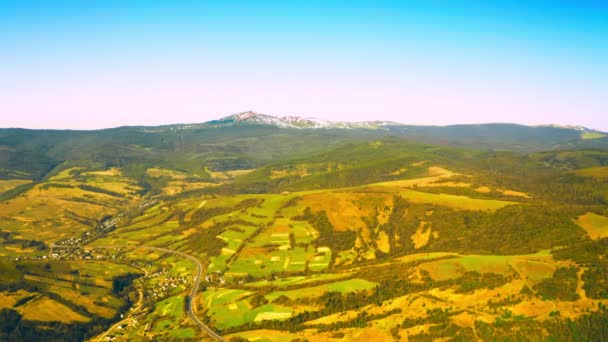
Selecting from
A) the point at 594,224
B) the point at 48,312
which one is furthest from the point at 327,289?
the point at 594,224

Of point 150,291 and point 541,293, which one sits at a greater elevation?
point 541,293

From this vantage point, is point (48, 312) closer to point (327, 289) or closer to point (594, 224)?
point (327, 289)

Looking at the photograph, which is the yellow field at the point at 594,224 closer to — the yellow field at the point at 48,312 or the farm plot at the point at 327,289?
the farm plot at the point at 327,289

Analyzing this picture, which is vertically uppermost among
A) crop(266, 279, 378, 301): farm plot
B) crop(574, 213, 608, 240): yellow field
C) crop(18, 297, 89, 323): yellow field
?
crop(574, 213, 608, 240): yellow field

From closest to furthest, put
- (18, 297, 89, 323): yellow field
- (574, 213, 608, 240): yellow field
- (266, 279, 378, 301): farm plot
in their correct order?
1. (266, 279, 378, 301): farm plot
2. (18, 297, 89, 323): yellow field
3. (574, 213, 608, 240): yellow field

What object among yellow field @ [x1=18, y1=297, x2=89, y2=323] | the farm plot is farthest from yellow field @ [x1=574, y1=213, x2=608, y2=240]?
yellow field @ [x1=18, y1=297, x2=89, y2=323]

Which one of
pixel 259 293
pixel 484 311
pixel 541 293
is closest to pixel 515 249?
pixel 541 293

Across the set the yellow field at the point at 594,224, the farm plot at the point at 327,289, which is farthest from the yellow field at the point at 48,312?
the yellow field at the point at 594,224

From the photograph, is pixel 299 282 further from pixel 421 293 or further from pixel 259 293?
pixel 421 293

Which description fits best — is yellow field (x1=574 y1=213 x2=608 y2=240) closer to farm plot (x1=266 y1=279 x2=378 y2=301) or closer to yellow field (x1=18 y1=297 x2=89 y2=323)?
farm plot (x1=266 y1=279 x2=378 y2=301)

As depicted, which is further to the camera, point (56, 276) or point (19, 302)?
point (56, 276)

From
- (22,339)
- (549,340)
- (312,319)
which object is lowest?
(22,339)
